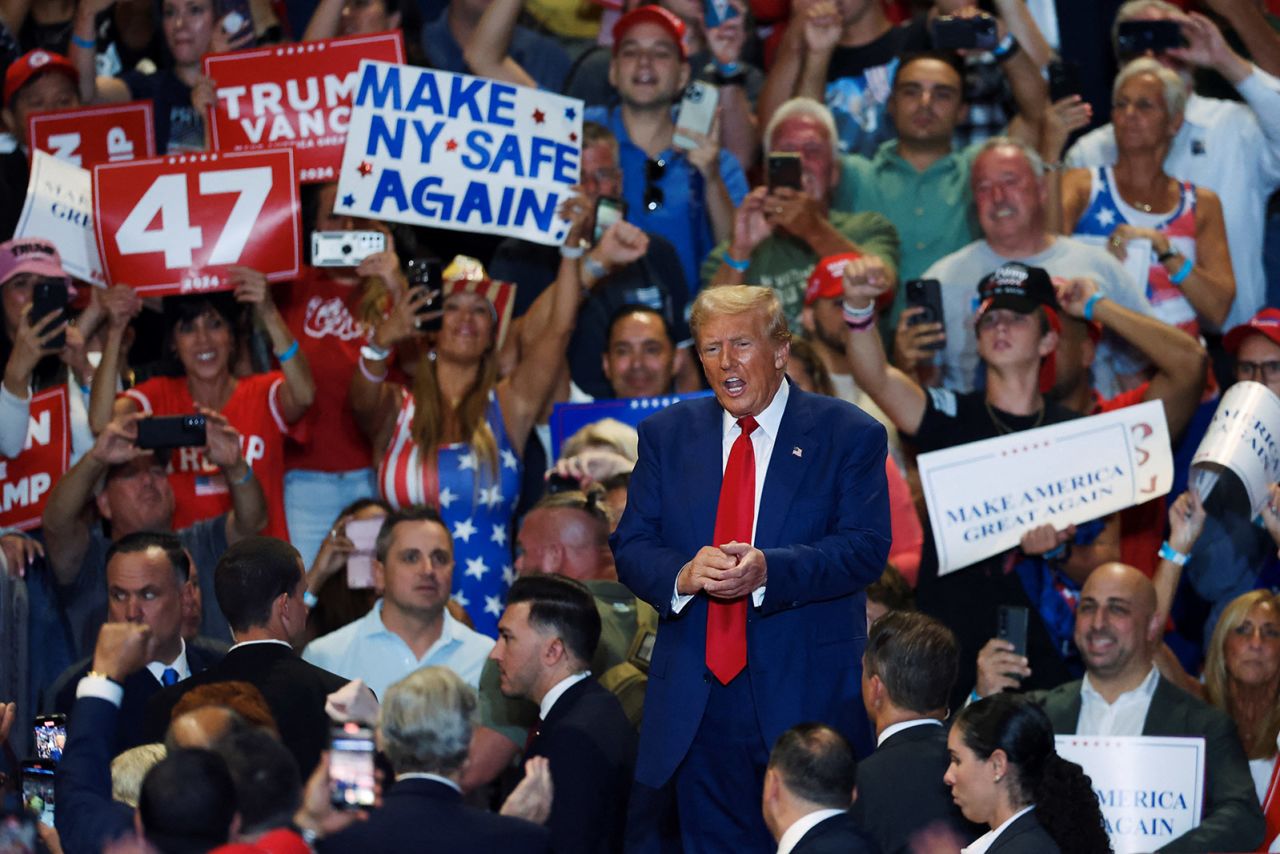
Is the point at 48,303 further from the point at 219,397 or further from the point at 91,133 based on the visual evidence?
the point at 91,133

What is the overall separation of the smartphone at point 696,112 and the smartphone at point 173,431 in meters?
2.76

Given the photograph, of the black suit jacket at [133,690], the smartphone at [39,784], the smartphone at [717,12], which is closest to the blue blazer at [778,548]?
the black suit jacket at [133,690]

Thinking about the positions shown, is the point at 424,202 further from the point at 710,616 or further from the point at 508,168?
the point at 710,616

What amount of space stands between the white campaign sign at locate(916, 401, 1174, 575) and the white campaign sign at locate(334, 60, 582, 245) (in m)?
2.31

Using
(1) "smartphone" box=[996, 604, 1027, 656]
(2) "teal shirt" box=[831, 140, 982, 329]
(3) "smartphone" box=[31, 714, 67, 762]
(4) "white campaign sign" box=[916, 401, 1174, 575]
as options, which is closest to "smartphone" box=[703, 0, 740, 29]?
(2) "teal shirt" box=[831, 140, 982, 329]

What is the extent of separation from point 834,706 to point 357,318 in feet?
13.4

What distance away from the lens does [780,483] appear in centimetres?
540

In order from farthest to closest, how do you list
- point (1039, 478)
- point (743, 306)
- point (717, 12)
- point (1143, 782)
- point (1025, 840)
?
1. point (717, 12)
2. point (1039, 478)
3. point (1143, 782)
4. point (1025, 840)
5. point (743, 306)

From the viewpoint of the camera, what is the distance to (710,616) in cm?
540

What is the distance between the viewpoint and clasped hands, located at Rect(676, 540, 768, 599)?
5051mm

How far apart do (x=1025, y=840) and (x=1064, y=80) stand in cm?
503

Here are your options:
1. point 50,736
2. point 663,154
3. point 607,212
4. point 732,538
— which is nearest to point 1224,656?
point 732,538

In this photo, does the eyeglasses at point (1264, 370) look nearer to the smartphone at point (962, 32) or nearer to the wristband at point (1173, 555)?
the wristband at point (1173, 555)

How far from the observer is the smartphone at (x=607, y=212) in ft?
28.8
